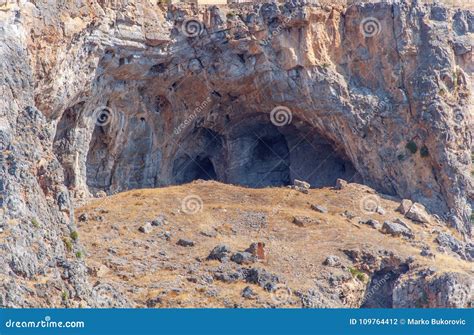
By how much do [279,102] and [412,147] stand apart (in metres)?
6.23

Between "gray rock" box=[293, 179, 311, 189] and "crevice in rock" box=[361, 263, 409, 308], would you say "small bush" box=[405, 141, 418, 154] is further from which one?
"crevice in rock" box=[361, 263, 409, 308]

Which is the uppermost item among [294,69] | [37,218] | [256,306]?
[294,69]

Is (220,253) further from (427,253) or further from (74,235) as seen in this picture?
(427,253)

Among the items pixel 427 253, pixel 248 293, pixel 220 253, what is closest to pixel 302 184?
pixel 427 253

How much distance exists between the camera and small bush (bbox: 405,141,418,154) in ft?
222

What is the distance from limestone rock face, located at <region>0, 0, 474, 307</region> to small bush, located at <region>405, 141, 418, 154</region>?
44 mm

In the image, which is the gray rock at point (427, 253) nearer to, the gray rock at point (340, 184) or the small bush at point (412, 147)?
the gray rock at point (340, 184)

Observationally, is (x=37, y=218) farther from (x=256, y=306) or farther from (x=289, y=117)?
(x=289, y=117)

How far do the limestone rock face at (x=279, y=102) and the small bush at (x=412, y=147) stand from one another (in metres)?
0.04

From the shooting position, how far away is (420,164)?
67625 mm

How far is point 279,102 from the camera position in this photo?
67.9 meters

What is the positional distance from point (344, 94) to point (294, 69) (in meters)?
2.52

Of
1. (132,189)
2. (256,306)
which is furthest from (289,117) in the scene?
(256,306)

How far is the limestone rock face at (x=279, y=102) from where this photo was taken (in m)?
64.2
